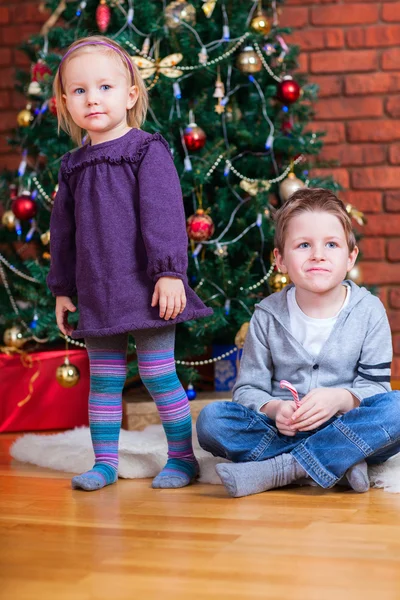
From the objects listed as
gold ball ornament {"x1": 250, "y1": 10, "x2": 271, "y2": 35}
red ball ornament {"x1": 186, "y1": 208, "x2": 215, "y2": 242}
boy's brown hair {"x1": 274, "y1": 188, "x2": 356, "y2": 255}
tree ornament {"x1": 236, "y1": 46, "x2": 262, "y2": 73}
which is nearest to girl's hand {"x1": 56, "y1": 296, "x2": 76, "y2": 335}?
boy's brown hair {"x1": 274, "y1": 188, "x2": 356, "y2": 255}


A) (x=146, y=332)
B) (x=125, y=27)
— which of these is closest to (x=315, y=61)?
(x=125, y=27)

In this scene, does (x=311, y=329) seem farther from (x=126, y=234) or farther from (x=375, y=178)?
(x=375, y=178)

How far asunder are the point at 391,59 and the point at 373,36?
4.3 inches

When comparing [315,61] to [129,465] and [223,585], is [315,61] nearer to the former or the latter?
[129,465]

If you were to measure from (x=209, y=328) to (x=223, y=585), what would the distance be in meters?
1.38

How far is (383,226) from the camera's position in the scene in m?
3.29

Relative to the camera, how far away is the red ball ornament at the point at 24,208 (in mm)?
2600

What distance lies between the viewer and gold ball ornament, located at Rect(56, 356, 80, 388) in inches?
99.7

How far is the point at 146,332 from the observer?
188 cm

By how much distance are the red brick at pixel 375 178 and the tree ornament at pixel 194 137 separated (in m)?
0.96

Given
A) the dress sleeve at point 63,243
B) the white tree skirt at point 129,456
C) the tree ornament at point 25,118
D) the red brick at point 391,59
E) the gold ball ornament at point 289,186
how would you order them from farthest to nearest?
1. the red brick at point 391,59
2. the tree ornament at point 25,118
3. the gold ball ornament at point 289,186
4. the dress sleeve at point 63,243
5. the white tree skirt at point 129,456

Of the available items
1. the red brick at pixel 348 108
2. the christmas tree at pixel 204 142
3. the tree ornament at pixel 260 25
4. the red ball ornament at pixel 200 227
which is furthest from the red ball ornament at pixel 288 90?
the red brick at pixel 348 108

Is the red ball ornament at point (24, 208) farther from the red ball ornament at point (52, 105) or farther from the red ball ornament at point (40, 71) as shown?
the red ball ornament at point (40, 71)

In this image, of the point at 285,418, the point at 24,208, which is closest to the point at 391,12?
the point at 24,208
